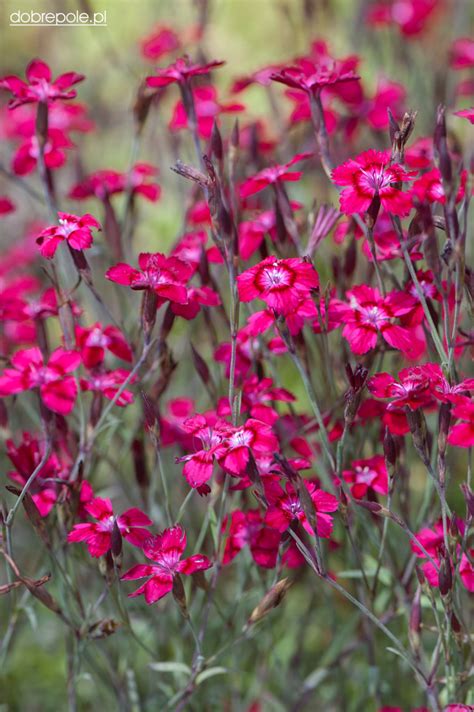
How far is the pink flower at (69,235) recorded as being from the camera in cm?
118

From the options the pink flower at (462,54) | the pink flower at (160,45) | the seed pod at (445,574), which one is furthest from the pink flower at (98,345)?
the pink flower at (160,45)

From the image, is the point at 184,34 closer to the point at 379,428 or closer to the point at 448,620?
the point at 379,428

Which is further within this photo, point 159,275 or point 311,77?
point 311,77

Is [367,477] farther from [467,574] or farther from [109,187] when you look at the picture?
[109,187]

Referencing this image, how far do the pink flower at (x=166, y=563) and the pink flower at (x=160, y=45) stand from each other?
5.10ft

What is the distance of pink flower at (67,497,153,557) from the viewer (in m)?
1.14

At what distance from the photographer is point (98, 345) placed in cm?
140

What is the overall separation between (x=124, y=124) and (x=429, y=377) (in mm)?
3730

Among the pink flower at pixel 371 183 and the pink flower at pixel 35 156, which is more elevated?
the pink flower at pixel 371 183

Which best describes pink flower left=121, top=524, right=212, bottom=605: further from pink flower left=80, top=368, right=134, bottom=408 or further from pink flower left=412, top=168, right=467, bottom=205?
pink flower left=412, top=168, right=467, bottom=205

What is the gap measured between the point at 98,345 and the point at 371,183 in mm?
525

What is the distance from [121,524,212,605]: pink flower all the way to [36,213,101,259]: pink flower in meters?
0.40

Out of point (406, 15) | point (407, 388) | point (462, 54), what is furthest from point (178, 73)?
point (406, 15)

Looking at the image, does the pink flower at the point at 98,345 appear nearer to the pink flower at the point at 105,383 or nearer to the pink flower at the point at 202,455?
the pink flower at the point at 105,383
